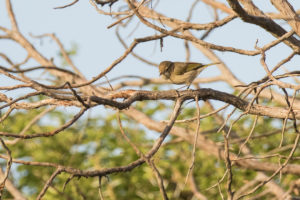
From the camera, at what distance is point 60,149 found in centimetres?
1065

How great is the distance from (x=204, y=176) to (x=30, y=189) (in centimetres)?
357

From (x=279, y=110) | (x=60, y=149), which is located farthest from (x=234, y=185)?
(x=279, y=110)

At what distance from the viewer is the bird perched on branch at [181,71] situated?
24.6 feet

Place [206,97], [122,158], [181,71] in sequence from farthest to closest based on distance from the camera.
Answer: [122,158]
[181,71]
[206,97]

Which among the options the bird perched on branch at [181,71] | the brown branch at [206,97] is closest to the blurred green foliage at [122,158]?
the bird perched on branch at [181,71]

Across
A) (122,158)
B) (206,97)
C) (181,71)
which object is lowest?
(122,158)

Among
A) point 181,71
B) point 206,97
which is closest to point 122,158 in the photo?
point 181,71

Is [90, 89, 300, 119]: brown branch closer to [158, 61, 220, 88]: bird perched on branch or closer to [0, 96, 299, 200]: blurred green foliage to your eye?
[158, 61, 220, 88]: bird perched on branch

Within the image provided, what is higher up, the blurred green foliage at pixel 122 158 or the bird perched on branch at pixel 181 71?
the bird perched on branch at pixel 181 71

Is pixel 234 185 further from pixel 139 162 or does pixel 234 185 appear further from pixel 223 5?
pixel 139 162

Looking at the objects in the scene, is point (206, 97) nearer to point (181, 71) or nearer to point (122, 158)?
point (181, 71)

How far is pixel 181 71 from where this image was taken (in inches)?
297

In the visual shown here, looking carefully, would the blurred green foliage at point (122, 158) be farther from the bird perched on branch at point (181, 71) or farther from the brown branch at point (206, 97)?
the brown branch at point (206, 97)

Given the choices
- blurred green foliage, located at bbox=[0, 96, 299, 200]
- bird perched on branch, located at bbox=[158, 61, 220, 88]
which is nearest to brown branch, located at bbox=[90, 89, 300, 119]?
bird perched on branch, located at bbox=[158, 61, 220, 88]
